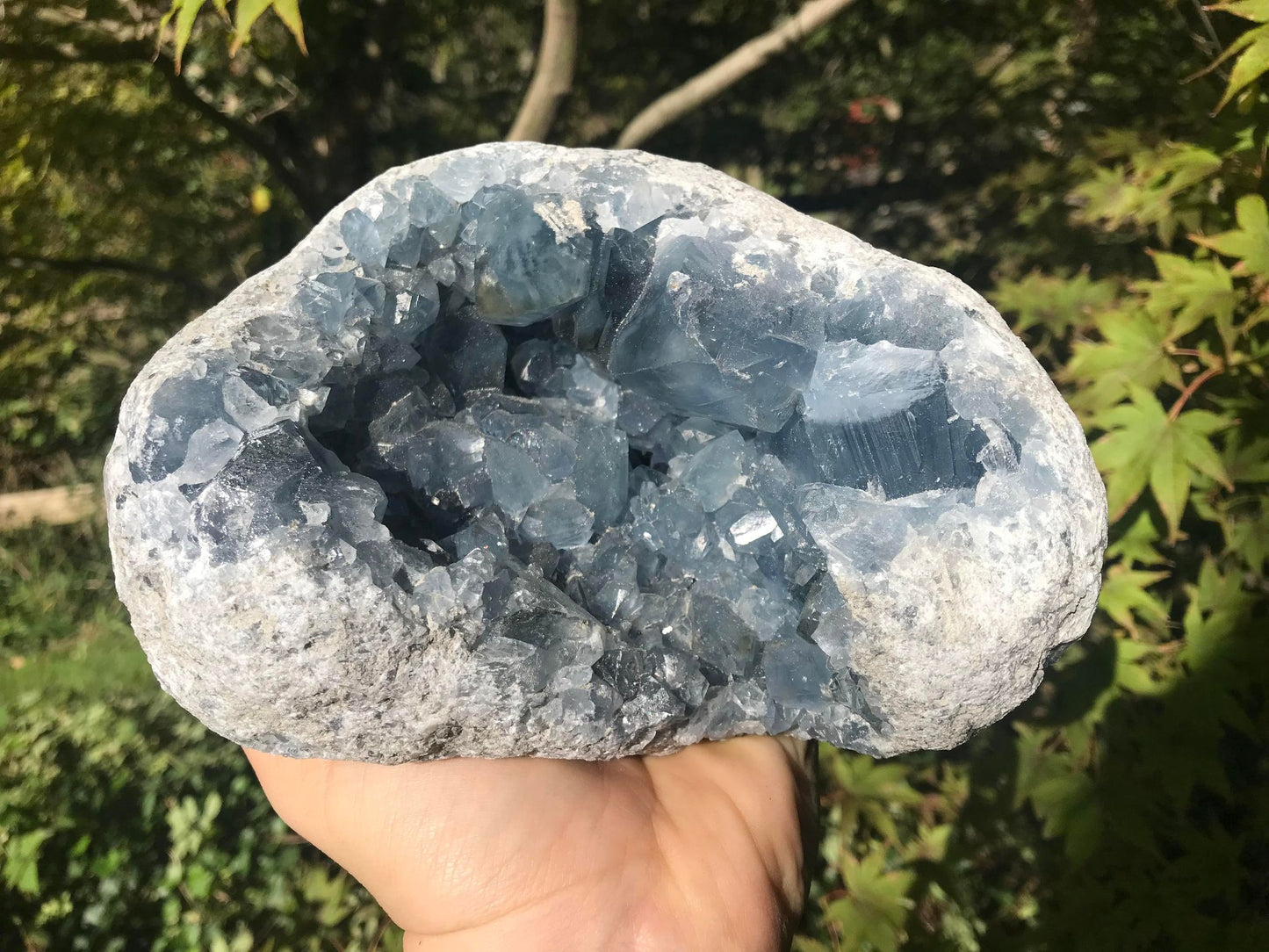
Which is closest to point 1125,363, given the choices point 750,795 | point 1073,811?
point 1073,811

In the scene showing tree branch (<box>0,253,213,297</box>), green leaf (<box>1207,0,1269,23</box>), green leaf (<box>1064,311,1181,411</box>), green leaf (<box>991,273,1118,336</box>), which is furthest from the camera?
tree branch (<box>0,253,213,297</box>)

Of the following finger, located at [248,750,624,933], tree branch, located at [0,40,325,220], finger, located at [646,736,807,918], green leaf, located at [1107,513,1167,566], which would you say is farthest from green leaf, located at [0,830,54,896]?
green leaf, located at [1107,513,1167,566]

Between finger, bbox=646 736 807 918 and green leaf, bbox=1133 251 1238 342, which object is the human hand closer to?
finger, bbox=646 736 807 918

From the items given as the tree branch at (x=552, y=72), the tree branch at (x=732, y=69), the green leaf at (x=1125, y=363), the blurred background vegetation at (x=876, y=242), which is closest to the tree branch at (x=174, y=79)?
the blurred background vegetation at (x=876, y=242)

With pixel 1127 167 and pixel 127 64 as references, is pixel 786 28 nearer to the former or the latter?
pixel 1127 167

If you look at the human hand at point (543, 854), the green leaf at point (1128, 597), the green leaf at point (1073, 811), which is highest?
the human hand at point (543, 854)

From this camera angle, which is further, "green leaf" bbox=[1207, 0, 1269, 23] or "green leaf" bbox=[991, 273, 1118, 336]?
"green leaf" bbox=[991, 273, 1118, 336]

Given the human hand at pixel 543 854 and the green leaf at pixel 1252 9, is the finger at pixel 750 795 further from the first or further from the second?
the green leaf at pixel 1252 9
